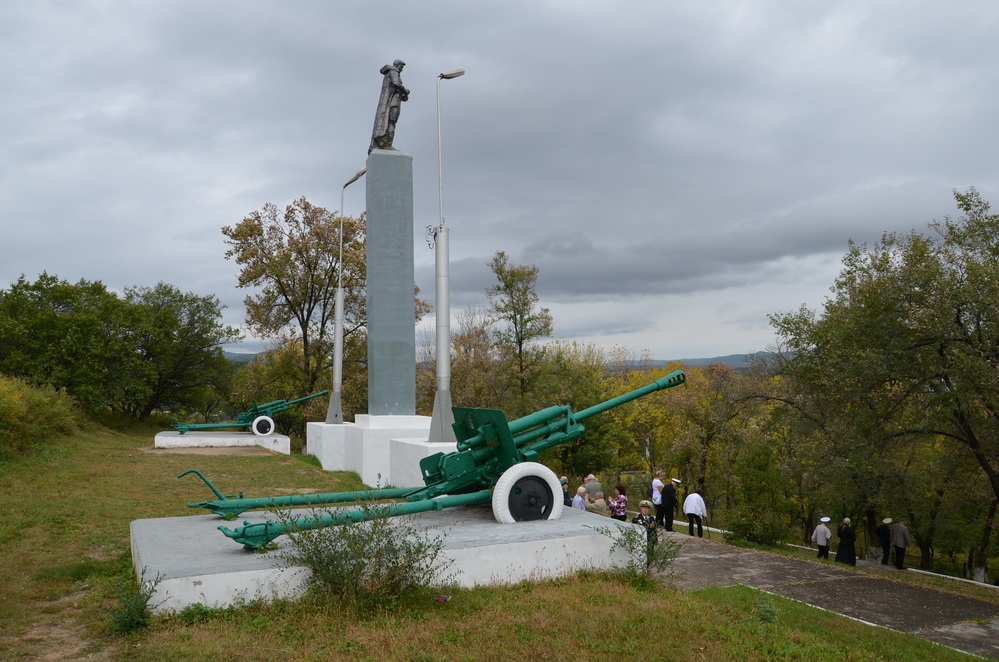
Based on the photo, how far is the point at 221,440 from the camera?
23547 millimetres

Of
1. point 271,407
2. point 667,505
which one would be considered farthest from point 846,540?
point 271,407

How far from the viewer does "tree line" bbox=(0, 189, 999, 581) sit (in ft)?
46.5

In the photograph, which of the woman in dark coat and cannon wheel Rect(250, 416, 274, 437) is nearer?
the woman in dark coat

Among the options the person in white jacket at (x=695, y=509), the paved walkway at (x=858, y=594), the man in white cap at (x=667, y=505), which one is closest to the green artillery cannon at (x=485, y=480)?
the paved walkway at (x=858, y=594)

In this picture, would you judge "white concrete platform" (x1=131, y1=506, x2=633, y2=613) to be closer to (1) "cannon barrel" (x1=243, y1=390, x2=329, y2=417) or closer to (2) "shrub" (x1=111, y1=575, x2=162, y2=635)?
(2) "shrub" (x1=111, y1=575, x2=162, y2=635)

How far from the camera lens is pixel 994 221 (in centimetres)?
1460

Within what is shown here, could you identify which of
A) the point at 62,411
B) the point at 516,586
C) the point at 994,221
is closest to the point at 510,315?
the point at 62,411

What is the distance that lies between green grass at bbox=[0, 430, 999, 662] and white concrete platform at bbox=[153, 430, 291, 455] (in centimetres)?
1402

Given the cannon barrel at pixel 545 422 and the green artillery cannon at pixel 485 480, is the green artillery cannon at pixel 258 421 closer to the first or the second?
the green artillery cannon at pixel 485 480

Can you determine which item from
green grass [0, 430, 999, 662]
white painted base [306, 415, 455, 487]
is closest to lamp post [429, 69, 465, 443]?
white painted base [306, 415, 455, 487]

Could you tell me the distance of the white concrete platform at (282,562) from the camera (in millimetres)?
5965

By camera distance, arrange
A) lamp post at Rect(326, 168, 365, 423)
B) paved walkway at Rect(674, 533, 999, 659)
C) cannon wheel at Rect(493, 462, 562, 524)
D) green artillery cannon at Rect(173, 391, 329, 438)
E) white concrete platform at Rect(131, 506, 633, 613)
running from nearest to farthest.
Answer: white concrete platform at Rect(131, 506, 633, 613)
paved walkway at Rect(674, 533, 999, 659)
cannon wheel at Rect(493, 462, 562, 524)
lamp post at Rect(326, 168, 365, 423)
green artillery cannon at Rect(173, 391, 329, 438)

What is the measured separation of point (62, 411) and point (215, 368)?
16.2 metres

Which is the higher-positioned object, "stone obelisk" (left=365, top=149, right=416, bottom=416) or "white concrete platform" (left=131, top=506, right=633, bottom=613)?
"stone obelisk" (left=365, top=149, right=416, bottom=416)
